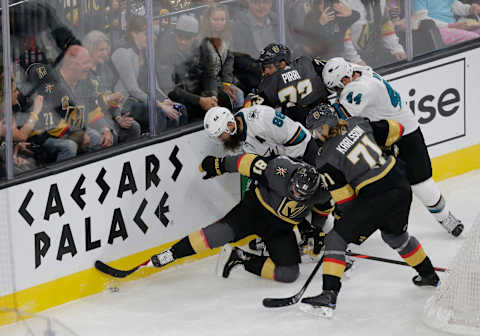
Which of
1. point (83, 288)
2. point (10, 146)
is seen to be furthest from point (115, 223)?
point (10, 146)

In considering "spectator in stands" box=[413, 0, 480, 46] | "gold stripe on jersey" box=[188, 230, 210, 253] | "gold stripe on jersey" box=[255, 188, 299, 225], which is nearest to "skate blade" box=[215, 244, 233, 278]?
"gold stripe on jersey" box=[188, 230, 210, 253]

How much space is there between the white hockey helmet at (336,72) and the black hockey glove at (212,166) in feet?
2.32

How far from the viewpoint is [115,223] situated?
17.2 feet

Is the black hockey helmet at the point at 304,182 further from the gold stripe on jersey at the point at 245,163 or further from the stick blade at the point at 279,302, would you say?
the stick blade at the point at 279,302

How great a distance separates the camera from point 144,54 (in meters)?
A: 5.43

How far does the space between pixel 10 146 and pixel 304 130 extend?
1.49 m

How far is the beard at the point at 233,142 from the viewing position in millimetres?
5262

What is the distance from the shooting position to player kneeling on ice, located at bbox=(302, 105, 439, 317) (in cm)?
458

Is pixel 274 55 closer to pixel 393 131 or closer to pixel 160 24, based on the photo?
pixel 160 24

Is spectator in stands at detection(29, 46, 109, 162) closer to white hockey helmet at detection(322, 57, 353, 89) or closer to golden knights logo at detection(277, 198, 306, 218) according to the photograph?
golden knights logo at detection(277, 198, 306, 218)

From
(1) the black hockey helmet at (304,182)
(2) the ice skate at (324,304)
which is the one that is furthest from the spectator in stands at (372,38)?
(2) the ice skate at (324,304)

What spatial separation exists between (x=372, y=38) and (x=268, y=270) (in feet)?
6.30

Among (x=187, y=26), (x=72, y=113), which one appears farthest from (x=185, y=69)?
(x=72, y=113)

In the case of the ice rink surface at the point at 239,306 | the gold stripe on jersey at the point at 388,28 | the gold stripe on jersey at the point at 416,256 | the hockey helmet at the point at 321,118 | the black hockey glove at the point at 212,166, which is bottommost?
the ice rink surface at the point at 239,306
